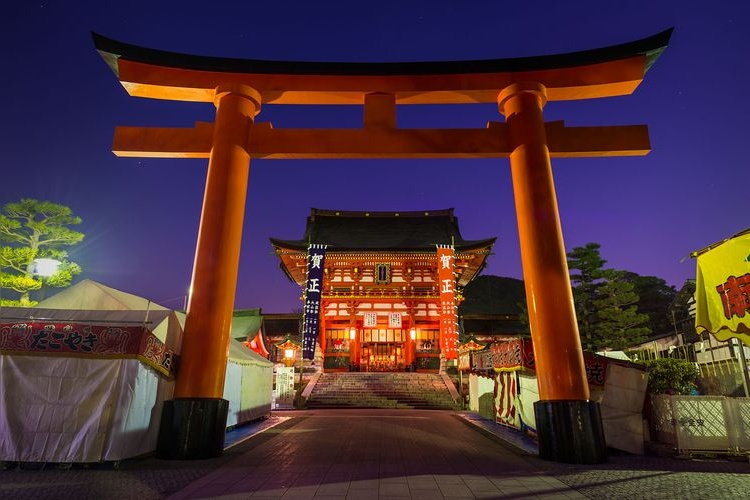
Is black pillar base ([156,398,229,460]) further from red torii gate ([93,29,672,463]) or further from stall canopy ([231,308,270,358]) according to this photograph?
stall canopy ([231,308,270,358])

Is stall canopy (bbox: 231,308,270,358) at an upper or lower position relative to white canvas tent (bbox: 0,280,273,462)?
upper

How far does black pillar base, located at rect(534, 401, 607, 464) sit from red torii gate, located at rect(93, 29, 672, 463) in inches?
23.9

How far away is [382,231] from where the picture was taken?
28.7 meters

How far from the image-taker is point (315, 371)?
20703 mm

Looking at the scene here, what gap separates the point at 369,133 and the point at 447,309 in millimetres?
14481

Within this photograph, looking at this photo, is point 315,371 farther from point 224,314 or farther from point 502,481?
point 502,481

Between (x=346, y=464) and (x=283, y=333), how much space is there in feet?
82.0

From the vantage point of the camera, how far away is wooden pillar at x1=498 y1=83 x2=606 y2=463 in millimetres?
5832

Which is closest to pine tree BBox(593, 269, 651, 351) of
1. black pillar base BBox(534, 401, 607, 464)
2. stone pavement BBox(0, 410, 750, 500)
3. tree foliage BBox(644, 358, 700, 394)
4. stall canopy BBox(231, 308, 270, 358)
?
tree foliage BBox(644, 358, 700, 394)

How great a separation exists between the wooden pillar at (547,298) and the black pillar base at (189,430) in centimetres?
498

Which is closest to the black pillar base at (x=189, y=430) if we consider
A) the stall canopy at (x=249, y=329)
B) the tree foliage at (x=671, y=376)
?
the tree foliage at (x=671, y=376)

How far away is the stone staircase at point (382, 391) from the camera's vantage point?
1705 centimetres

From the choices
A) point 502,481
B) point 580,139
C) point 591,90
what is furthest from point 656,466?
point 591,90

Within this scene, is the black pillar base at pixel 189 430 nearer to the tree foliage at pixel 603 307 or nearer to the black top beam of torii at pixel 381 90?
the black top beam of torii at pixel 381 90
